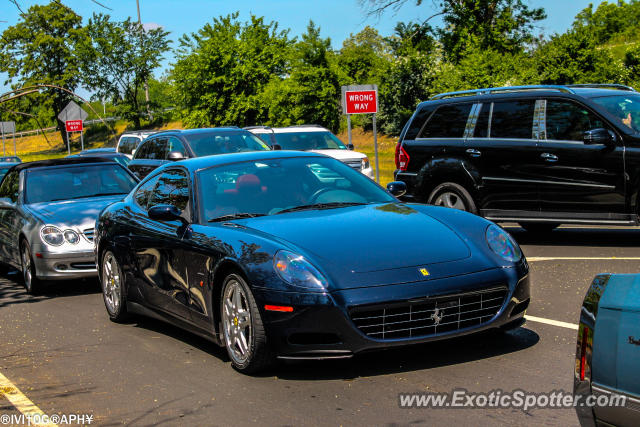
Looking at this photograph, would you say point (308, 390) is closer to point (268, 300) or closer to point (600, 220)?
point (268, 300)

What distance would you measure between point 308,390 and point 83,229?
589 centimetres

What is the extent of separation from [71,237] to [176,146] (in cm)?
611

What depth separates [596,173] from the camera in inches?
419

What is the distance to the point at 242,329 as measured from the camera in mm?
5645

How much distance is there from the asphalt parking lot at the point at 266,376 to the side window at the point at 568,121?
335 centimetres

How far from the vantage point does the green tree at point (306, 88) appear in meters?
37.1

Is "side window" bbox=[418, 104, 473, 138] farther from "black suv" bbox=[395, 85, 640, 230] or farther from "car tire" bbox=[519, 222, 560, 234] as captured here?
"car tire" bbox=[519, 222, 560, 234]

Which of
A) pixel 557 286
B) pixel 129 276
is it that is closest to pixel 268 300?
pixel 129 276

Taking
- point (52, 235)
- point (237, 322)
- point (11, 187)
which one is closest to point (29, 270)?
point (52, 235)

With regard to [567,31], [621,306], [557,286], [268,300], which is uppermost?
[567,31]

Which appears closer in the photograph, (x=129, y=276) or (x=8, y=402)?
(x=8, y=402)

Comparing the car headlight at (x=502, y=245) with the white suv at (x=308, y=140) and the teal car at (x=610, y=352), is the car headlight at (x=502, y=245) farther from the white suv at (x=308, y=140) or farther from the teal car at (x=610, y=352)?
the white suv at (x=308, y=140)

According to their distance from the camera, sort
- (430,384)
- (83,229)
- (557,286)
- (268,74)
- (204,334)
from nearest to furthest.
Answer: (430,384) < (204,334) < (557,286) < (83,229) < (268,74)

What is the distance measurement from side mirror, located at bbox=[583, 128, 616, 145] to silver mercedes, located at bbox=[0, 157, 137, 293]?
5901 millimetres
